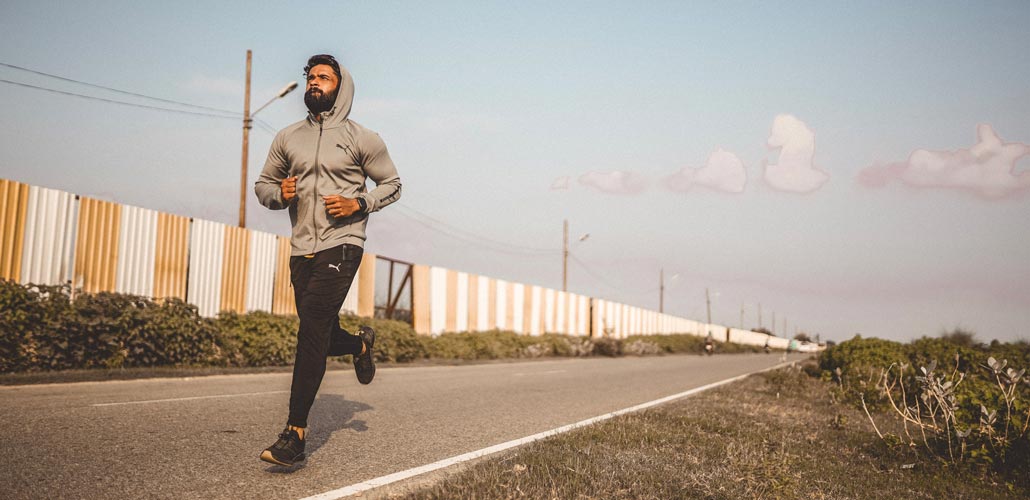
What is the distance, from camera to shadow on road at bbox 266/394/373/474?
182 inches

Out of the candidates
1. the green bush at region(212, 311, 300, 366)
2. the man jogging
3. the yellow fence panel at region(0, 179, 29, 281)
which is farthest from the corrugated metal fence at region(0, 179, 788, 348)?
the man jogging

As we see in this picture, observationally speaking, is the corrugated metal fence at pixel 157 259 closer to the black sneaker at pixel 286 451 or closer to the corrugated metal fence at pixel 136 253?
the corrugated metal fence at pixel 136 253

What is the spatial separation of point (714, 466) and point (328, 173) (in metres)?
A: 3.17

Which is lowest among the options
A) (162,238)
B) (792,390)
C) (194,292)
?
(792,390)

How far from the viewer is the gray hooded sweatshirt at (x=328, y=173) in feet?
13.4

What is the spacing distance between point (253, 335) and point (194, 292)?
8.92 feet

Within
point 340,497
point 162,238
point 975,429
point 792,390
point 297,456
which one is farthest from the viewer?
point 162,238

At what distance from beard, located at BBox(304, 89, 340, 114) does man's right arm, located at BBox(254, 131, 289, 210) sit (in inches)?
12.0

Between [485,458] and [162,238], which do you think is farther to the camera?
[162,238]

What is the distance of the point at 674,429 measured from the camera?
6223 mm

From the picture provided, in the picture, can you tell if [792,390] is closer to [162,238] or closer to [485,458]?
[485,458]

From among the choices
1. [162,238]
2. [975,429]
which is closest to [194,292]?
[162,238]

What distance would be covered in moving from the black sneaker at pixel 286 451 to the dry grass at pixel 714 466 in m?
0.86

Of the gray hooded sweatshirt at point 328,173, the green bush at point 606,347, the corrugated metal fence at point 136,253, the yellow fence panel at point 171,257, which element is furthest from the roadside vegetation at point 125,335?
the green bush at point 606,347
